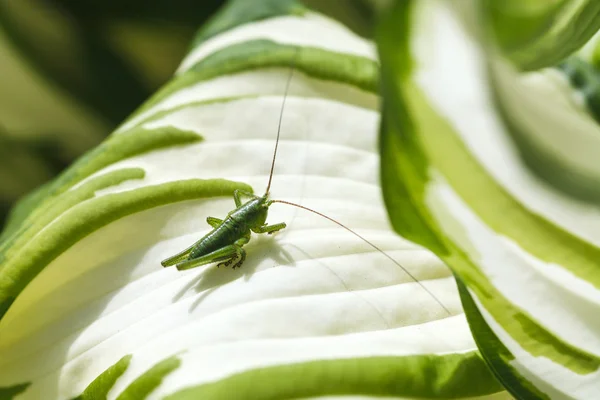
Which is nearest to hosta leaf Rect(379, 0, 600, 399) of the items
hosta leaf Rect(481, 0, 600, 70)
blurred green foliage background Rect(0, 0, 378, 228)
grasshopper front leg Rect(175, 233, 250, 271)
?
hosta leaf Rect(481, 0, 600, 70)

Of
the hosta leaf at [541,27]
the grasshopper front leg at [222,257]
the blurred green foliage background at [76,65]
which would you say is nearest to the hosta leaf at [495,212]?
the hosta leaf at [541,27]

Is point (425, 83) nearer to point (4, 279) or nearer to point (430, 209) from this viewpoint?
point (430, 209)

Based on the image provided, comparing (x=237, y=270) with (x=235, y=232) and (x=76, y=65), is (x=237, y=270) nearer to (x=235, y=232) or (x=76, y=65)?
(x=235, y=232)

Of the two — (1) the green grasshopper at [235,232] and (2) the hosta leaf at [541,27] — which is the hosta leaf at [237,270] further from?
(2) the hosta leaf at [541,27]

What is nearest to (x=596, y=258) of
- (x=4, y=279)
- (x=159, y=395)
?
(x=159, y=395)

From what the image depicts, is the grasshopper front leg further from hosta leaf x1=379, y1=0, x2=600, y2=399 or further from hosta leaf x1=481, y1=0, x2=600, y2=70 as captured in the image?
hosta leaf x1=481, y1=0, x2=600, y2=70

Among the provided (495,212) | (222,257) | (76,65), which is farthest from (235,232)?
(76,65)

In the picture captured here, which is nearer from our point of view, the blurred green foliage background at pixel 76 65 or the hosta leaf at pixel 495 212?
the hosta leaf at pixel 495 212
